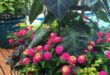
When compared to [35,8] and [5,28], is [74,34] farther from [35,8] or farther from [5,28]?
[5,28]

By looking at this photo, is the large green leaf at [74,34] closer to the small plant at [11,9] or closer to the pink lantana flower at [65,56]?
the pink lantana flower at [65,56]

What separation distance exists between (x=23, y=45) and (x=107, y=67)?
0.62m

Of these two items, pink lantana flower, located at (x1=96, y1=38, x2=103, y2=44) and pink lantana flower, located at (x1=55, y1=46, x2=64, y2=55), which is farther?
pink lantana flower, located at (x1=96, y1=38, x2=103, y2=44)

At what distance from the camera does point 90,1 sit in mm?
1496

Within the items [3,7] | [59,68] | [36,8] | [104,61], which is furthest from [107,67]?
[3,7]

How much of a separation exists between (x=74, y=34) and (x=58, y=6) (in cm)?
25

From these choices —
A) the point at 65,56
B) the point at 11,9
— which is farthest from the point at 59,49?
the point at 11,9

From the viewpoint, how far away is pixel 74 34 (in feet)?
5.21

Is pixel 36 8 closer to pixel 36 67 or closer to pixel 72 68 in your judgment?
pixel 36 67

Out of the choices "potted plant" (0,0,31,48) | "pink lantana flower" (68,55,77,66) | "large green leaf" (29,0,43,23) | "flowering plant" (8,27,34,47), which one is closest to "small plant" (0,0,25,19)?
"potted plant" (0,0,31,48)

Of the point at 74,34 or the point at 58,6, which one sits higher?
the point at 58,6

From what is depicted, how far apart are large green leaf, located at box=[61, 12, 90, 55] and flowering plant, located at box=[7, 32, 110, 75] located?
3 cm

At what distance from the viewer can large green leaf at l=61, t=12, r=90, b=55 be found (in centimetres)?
152

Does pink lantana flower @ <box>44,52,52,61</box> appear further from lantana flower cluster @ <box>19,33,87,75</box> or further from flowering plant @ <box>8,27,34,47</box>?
flowering plant @ <box>8,27,34,47</box>
